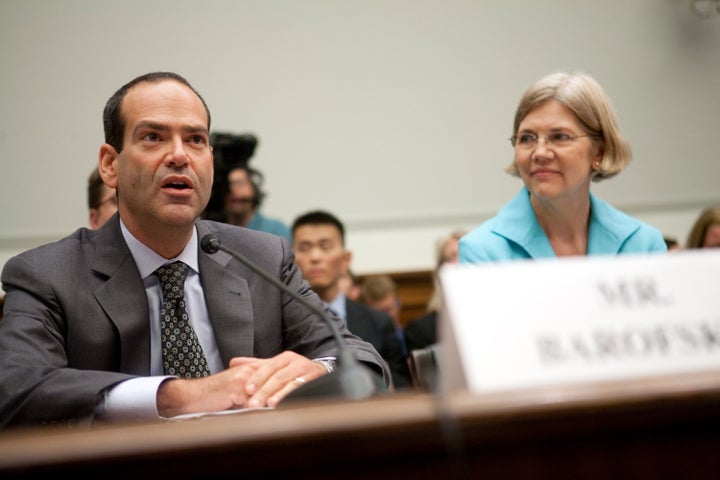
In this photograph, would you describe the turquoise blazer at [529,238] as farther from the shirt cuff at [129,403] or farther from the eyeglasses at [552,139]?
the shirt cuff at [129,403]

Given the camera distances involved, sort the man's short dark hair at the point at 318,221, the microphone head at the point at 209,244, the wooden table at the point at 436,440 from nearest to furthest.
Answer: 1. the wooden table at the point at 436,440
2. the microphone head at the point at 209,244
3. the man's short dark hair at the point at 318,221

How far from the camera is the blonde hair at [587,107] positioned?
2352 mm

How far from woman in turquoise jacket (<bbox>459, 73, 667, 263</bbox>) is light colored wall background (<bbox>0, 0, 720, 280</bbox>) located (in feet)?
8.75

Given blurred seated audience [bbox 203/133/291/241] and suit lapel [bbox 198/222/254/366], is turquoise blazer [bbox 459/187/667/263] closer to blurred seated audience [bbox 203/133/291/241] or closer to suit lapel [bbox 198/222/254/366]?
suit lapel [bbox 198/222/254/366]

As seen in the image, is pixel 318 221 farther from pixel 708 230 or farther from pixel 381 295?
pixel 708 230

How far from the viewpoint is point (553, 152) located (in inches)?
92.1

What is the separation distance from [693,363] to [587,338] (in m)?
0.13

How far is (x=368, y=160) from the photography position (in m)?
5.05

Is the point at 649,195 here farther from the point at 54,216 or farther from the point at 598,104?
the point at 54,216

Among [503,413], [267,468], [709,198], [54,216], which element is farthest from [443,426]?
[709,198]

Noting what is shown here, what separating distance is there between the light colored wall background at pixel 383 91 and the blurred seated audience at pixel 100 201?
5.87 ft

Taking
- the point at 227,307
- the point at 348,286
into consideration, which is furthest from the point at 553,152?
the point at 348,286

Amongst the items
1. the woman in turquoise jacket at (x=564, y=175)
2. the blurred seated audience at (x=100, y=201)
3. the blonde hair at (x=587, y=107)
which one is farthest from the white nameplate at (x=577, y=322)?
the blurred seated audience at (x=100, y=201)

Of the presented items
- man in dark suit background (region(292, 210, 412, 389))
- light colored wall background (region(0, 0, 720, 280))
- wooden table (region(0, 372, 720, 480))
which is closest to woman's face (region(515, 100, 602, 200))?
man in dark suit background (region(292, 210, 412, 389))
